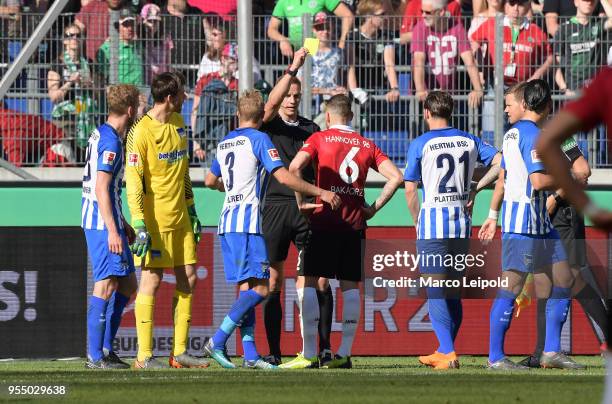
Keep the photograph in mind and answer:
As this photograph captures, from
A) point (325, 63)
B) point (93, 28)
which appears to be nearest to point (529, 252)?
point (325, 63)

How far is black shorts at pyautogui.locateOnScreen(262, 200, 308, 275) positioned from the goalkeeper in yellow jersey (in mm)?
855

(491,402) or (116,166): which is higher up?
(116,166)

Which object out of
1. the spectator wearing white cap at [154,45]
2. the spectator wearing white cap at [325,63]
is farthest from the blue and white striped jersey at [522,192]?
the spectator wearing white cap at [154,45]

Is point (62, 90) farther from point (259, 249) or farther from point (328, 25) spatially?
point (259, 249)

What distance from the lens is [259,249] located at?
989 centimetres

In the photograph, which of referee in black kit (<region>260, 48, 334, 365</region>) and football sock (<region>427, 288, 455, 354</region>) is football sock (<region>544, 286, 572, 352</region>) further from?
referee in black kit (<region>260, 48, 334, 365</region>)

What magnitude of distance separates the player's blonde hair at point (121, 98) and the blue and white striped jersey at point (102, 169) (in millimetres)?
158

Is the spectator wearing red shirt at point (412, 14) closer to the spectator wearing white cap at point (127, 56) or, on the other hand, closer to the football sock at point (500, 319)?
the spectator wearing white cap at point (127, 56)

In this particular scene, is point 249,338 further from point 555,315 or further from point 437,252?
point 555,315

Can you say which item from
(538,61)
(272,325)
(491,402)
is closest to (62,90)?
(272,325)

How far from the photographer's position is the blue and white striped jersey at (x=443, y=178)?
10.1 metres

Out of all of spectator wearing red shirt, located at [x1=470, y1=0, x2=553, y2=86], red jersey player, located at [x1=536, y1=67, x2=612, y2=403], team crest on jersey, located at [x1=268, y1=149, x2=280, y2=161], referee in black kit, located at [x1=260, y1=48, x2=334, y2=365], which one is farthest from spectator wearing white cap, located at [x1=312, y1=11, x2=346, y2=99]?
red jersey player, located at [x1=536, y1=67, x2=612, y2=403]

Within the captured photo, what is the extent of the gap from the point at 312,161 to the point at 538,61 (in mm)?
3641

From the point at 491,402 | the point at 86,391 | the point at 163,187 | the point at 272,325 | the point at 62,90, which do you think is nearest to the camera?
the point at 491,402
